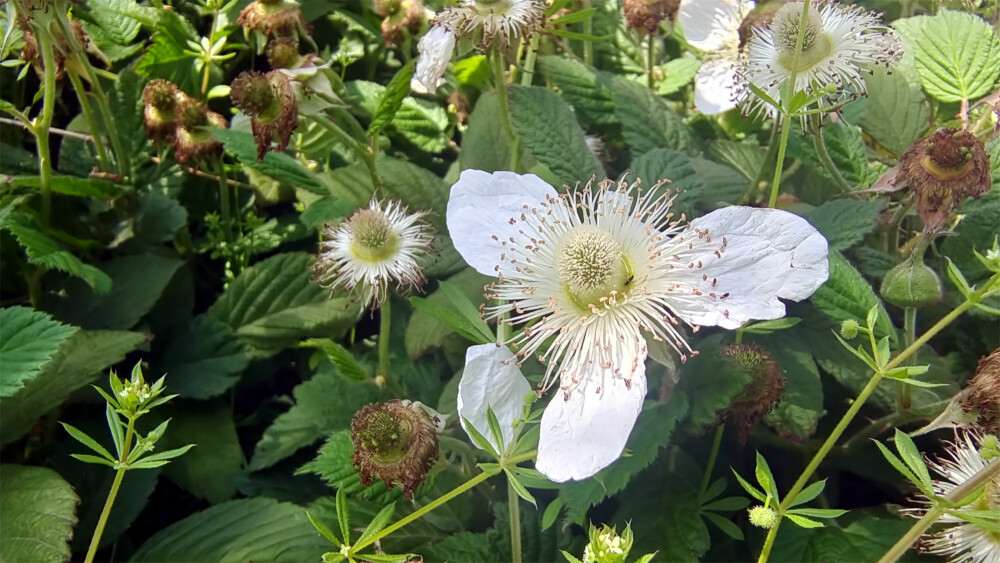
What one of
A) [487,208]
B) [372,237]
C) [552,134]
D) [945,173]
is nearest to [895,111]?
[945,173]

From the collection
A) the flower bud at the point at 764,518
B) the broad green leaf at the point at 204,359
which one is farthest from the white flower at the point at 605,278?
the broad green leaf at the point at 204,359

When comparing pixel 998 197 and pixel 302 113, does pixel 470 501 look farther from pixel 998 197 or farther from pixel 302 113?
pixel 998 197

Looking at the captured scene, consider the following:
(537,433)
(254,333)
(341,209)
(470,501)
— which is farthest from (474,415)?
(254,333)

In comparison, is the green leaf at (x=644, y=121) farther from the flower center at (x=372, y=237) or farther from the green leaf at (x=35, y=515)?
the green leaf at (x=35, y=515)

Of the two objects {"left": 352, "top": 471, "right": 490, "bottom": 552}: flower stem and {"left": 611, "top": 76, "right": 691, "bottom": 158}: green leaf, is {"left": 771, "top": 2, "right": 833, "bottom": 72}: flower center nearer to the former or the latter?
{"left": 611, "top": 76, "right": 691, "bottom": 158}: green leaf

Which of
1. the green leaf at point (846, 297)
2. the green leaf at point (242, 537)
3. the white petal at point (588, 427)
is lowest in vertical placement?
the green leaf at point (242, 537)

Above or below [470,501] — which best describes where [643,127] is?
above
